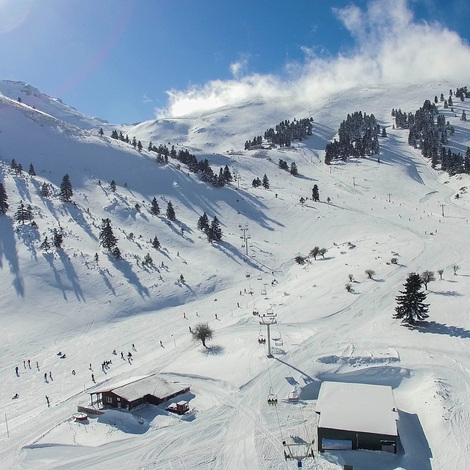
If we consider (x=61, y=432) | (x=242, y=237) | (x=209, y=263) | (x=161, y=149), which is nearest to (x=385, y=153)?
(x=161, y=149)

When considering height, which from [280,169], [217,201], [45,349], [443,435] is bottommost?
[45,349]

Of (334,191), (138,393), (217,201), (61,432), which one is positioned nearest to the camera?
(61,432)

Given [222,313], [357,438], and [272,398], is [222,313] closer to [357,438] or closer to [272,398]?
[272,398]

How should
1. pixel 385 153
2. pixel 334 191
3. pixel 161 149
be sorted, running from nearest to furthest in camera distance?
pixel 334 191, pixel 161 149, pixel 385 153

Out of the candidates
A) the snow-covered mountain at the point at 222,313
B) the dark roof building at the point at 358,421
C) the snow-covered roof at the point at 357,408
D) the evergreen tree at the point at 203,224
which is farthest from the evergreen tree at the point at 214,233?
the dark roof building at the point at 358,421

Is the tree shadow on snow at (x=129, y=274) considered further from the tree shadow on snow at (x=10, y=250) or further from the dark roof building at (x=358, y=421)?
the dark roof building at (x=358, y=421)

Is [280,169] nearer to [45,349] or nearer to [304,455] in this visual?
[45,349]
